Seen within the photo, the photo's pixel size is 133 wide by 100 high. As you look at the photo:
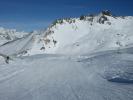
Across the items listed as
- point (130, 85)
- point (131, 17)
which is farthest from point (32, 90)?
point (131, 17)

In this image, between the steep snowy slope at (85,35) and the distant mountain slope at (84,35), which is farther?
the steep snowy slope at (85,35)

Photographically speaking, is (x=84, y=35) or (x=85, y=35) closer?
(x=85, y=35)

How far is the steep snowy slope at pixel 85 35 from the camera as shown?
9306 cm

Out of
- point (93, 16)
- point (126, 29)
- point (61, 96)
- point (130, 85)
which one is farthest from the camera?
point (93, 16)

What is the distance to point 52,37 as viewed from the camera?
108812 millimetres

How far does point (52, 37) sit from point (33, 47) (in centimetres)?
1126

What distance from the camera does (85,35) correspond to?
109188 mm

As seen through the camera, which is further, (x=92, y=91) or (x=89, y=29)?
(x=89, y=29)

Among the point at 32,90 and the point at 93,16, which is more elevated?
the point at 93,16

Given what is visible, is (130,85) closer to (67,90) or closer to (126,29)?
(67,90)

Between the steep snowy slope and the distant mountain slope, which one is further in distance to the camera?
the steep snowy slope

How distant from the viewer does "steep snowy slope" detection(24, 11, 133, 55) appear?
305 feet

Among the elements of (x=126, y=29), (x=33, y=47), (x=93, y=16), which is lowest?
(x=33, y=47)

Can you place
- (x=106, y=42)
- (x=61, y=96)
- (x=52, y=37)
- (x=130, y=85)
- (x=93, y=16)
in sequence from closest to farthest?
(x=61, y=96), (x=130, y=85), (x=106, y=42), (x=52, y=37), (x=93, y=16)
